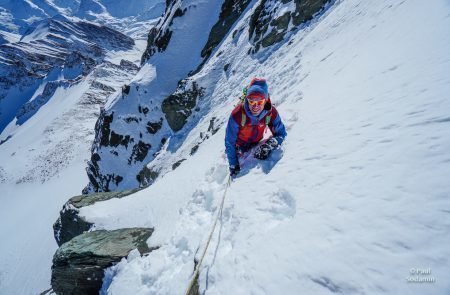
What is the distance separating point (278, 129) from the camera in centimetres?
629

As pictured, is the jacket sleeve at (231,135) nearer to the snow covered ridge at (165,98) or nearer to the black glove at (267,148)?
the black glove at (267,148)

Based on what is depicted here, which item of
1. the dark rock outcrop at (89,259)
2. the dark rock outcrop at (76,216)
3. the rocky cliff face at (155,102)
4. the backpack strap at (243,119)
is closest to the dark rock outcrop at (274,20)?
the rocky cliff face at (155,102)

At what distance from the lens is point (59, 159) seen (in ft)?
159

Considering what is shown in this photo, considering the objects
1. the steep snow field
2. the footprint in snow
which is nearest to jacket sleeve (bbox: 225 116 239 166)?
the footprint in snow

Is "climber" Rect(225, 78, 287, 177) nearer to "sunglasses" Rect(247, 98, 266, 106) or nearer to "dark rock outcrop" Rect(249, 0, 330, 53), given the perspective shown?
"sunglasses" Rect(247, 98, 266, 106)

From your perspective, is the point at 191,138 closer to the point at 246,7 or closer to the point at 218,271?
the point at 246,7

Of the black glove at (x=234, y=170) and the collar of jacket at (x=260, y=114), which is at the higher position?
the collar of jacket at (x=260, y=114)

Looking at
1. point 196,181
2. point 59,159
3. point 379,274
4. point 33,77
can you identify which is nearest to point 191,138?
point 196,181

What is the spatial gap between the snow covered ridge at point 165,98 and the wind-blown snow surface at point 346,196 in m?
15.6

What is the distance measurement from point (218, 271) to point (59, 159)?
5408cm

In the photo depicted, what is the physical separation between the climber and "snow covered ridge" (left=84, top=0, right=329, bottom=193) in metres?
15.6

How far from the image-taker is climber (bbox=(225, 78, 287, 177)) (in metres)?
5.56

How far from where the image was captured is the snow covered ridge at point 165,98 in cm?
2308

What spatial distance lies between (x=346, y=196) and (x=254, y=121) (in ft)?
10.2
